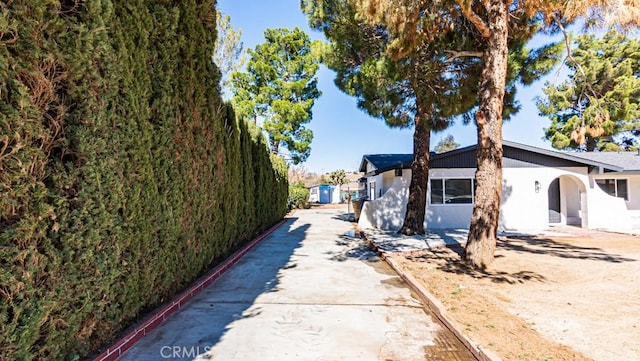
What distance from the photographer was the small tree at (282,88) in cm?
2305

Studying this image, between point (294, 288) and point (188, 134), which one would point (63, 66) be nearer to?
point (188, 134)

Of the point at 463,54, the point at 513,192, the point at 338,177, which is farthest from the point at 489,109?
the point at 338,177

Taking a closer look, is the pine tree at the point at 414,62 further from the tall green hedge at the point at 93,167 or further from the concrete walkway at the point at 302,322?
the concrete walkway at the point at 302,322

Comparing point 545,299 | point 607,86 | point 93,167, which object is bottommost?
point 545,299

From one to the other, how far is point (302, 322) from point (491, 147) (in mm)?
5221

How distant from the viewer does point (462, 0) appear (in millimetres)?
6305

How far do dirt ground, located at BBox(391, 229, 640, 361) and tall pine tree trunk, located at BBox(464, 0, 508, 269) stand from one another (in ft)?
1.76

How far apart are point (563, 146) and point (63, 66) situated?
28.6 metres

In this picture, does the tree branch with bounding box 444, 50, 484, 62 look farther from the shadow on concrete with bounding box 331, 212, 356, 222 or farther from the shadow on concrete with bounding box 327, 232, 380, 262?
the shadow on concrete with bounding box 331, 212, 356, 222

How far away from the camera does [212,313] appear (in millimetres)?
4145

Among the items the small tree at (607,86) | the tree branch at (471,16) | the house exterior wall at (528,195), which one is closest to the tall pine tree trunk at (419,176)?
the tree branch at (471,16)

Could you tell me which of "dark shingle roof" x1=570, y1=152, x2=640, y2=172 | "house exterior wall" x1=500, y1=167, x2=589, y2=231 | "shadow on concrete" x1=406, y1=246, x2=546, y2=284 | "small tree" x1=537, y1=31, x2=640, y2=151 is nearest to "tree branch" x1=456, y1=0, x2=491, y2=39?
"shadow on concrete" x1=406, y1=246, x2=546, y2=284

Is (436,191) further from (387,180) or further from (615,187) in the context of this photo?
(615,187)

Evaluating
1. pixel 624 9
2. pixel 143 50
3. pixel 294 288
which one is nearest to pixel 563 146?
pixel 624 9
